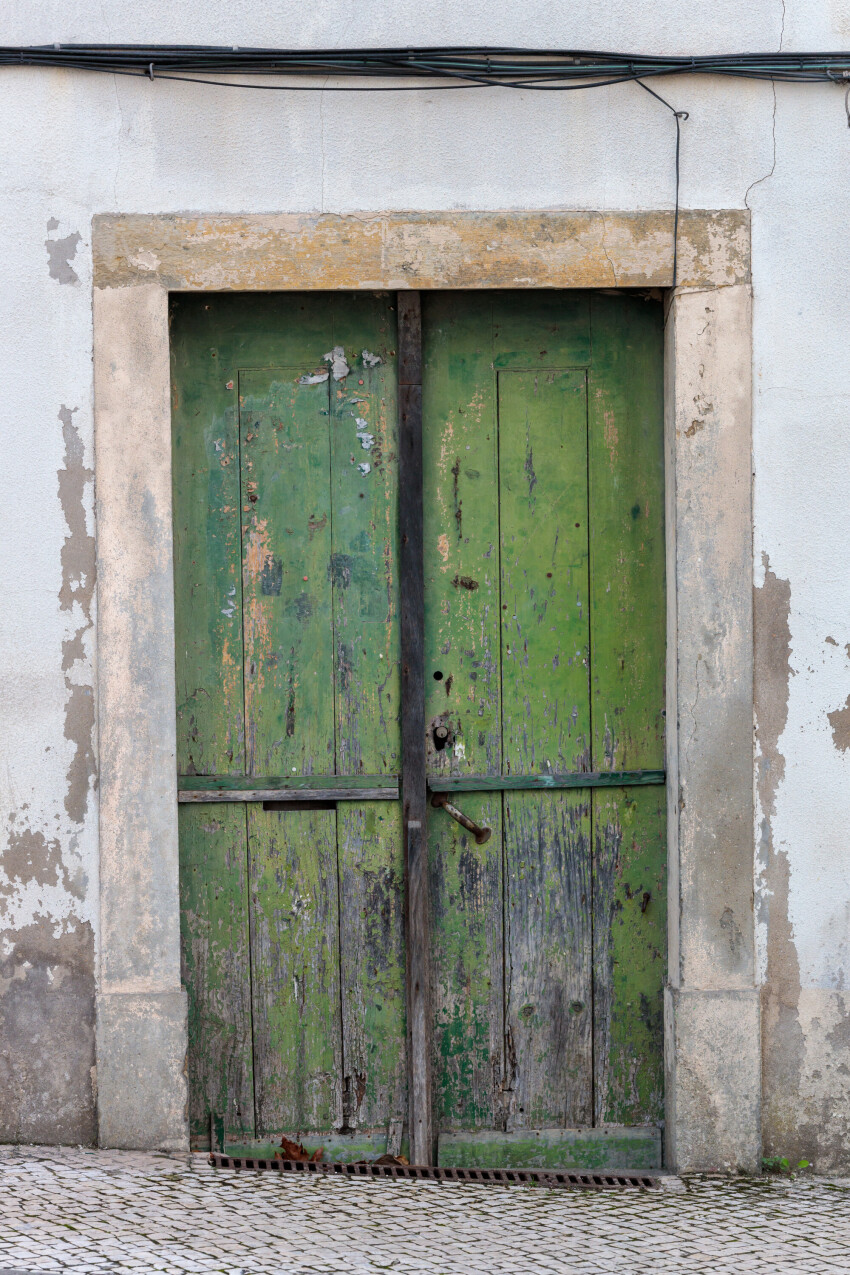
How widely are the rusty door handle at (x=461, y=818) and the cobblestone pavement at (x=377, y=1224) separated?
3.37ft

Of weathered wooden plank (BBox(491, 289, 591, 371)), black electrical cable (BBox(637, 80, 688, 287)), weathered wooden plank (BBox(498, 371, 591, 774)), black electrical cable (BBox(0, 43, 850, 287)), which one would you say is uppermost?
A: black electrical cable (BBox(0, 43, 850, 287))

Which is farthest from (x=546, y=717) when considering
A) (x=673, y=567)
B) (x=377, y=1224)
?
(x=377, y=1224)

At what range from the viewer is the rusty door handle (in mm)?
3707

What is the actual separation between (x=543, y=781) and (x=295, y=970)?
39.1 inches

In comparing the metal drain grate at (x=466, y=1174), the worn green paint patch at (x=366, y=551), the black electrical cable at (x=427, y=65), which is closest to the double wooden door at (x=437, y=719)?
the worn green paint patch at (x=366, y=551)

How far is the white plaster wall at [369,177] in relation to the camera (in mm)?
3426

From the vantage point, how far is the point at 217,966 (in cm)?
372

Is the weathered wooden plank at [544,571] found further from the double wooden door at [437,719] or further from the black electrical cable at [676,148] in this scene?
the black electrical cable at [676,148]

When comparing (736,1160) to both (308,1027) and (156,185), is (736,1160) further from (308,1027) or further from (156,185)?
(156,185)

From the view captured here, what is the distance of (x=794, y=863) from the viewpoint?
11.7 feet

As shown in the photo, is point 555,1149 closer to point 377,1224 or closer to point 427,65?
point 377,1224

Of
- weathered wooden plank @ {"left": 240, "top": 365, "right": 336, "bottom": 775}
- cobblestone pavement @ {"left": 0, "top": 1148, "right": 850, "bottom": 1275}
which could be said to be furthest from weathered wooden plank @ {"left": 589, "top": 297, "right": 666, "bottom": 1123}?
weathered wooden plank @ {"left": 240, "top": 365, "right": 336, "bottom": 775}

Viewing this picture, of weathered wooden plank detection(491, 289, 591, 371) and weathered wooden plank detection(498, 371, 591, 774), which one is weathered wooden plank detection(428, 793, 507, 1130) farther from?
weathered wooden plank detection(491, 289, 591, 371)

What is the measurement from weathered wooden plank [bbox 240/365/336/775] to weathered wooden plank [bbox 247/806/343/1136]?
9.1 inches
